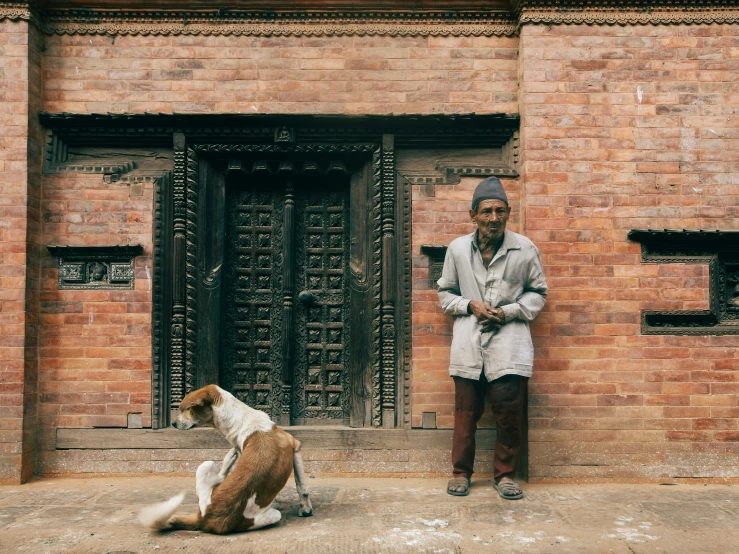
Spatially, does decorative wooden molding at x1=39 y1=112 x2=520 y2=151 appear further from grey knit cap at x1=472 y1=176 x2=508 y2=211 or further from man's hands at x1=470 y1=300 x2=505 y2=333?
man's hands at x1=470 y1=300 x2=505 y2=333

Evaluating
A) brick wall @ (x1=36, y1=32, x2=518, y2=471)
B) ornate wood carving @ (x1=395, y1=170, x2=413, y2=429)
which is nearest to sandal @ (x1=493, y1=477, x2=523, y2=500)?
A: ornate wood carving @ (x1=395, y1=170, x2=413, y2=429)

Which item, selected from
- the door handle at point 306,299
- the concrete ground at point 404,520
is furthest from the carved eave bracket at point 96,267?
the concrete ground at point 404,520

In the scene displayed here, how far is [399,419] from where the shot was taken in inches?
219

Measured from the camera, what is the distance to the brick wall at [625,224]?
5.23m

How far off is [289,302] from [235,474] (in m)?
2.07

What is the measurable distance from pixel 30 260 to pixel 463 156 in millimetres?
3880

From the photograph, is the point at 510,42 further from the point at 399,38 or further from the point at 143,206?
the point at 143,206

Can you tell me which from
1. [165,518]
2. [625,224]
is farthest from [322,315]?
[625,224]

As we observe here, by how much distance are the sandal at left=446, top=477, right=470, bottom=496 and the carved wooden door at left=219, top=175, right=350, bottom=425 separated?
1.24 metres

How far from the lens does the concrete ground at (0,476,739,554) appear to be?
3.75 m

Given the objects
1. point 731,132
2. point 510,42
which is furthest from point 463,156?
point 731,132

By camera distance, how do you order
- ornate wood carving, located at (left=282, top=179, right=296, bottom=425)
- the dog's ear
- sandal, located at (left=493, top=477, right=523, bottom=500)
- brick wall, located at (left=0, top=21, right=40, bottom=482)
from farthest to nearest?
1. ornate wood carving, located at (left=282, top=179, right=296, bottom=425)
2. brick wall, located at (left=0, top=21, right=40, bottom=482)
3. sandal, located at (left=493, top=477, right=523, bottom=500)
4. the dog's ear

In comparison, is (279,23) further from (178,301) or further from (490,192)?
(178,301)

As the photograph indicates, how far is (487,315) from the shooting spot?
478 cm
